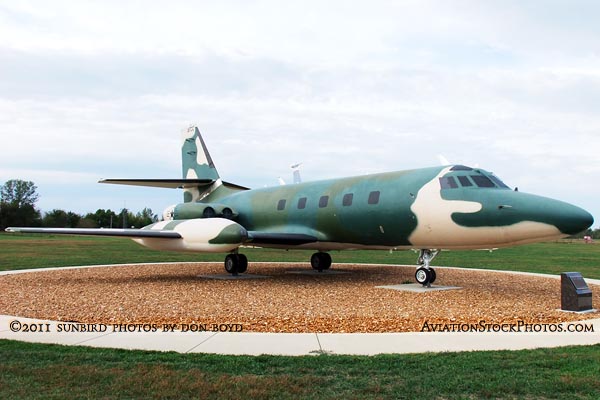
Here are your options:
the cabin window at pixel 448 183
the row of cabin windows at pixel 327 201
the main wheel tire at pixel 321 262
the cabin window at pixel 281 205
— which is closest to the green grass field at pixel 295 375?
the cabin window at pixel 448 183

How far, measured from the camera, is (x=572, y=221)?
36.2 ft

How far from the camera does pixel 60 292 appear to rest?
12359mm

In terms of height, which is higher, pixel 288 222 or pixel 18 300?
pixel 288 222

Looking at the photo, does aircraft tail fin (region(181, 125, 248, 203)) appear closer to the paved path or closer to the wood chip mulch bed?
the wood chip mulch bed

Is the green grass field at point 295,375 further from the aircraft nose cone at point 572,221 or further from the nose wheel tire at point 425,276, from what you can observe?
the nose wheel tire at point 425,276

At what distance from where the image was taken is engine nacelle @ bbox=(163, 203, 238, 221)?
18.3 metres

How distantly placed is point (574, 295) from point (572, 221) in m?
1.76

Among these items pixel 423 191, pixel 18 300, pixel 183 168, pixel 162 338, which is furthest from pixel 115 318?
pixel 183 168

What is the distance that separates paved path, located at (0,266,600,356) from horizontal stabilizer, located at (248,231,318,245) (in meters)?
7.54

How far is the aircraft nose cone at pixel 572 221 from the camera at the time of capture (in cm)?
1104

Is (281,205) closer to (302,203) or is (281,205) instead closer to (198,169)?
(302,203)

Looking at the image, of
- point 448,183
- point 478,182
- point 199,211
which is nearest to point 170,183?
point 199,211

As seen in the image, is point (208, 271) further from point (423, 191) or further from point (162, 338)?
point (162, 338)

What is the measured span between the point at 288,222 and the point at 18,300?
841 cm
